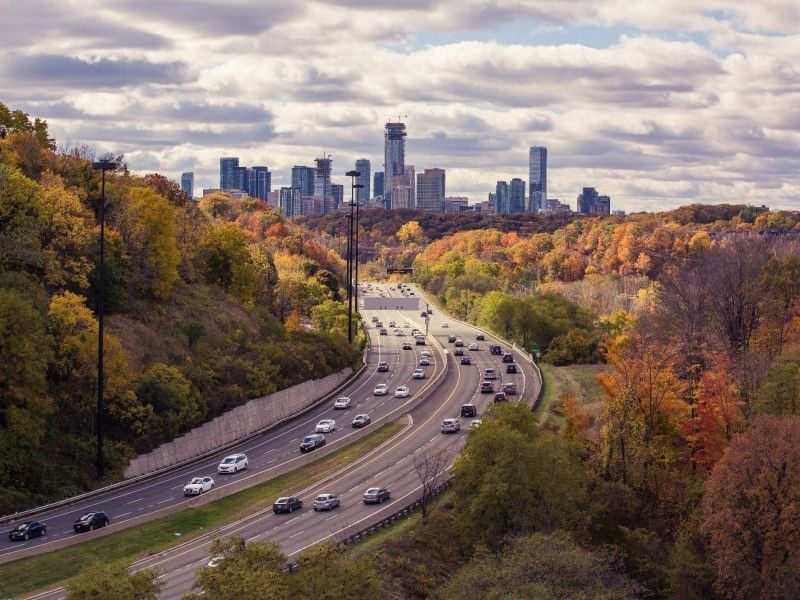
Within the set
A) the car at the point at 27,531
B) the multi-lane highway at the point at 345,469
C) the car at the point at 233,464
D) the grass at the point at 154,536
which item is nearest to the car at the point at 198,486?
the multi-lane highway at the point at 345,469

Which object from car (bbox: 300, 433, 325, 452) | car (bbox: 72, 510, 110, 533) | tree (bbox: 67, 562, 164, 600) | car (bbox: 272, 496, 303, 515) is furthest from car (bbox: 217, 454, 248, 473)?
tree (bbox: 67, 562, 164, 600)

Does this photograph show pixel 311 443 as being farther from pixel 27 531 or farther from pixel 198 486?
→ pixel 27 531

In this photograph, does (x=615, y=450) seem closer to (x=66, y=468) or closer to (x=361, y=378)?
(x=66, y=468)

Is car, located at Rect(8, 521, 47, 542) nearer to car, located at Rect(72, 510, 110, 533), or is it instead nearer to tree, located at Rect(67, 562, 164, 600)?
car, located at Rect(72, 510, 110, 533)

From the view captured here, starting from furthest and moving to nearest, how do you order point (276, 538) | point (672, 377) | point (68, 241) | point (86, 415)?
1. point (68, 241)
2. point (672, 377)
3. point (86, 415)
4. point (276, 538)

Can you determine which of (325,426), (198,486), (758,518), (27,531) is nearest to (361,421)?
(325,426)

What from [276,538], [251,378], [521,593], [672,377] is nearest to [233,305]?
[251,378]
